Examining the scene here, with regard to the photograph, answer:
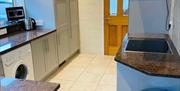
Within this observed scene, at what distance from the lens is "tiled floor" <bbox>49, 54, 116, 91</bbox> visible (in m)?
3.19

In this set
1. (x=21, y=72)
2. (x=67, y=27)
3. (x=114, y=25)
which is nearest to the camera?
(x=21, y=72)

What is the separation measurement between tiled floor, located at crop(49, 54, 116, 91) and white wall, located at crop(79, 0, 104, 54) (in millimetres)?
308

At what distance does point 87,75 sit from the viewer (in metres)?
3.62

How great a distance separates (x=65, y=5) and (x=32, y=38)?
1385mm

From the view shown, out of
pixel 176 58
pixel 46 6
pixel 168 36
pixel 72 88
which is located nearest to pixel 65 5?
pixel 46 6

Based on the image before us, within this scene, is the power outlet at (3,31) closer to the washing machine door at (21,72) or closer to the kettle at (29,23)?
the kettle at (29,23)

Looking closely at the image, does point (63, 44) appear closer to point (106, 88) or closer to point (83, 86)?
point (83, 86)

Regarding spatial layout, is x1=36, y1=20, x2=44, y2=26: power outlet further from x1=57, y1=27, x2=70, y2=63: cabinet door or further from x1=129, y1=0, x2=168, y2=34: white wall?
x1=129, y1=0, x2=168, y2=34: white wall

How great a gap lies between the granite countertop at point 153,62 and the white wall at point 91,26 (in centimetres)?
259

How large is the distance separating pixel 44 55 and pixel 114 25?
6.18 feet

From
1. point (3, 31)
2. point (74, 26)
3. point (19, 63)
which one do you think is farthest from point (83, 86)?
point (74, 26)

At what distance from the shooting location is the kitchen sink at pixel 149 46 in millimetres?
2066

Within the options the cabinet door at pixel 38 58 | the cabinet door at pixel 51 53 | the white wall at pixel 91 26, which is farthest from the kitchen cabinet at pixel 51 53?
the white wall at pixel 91 26

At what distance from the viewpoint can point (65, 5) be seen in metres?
4.05
